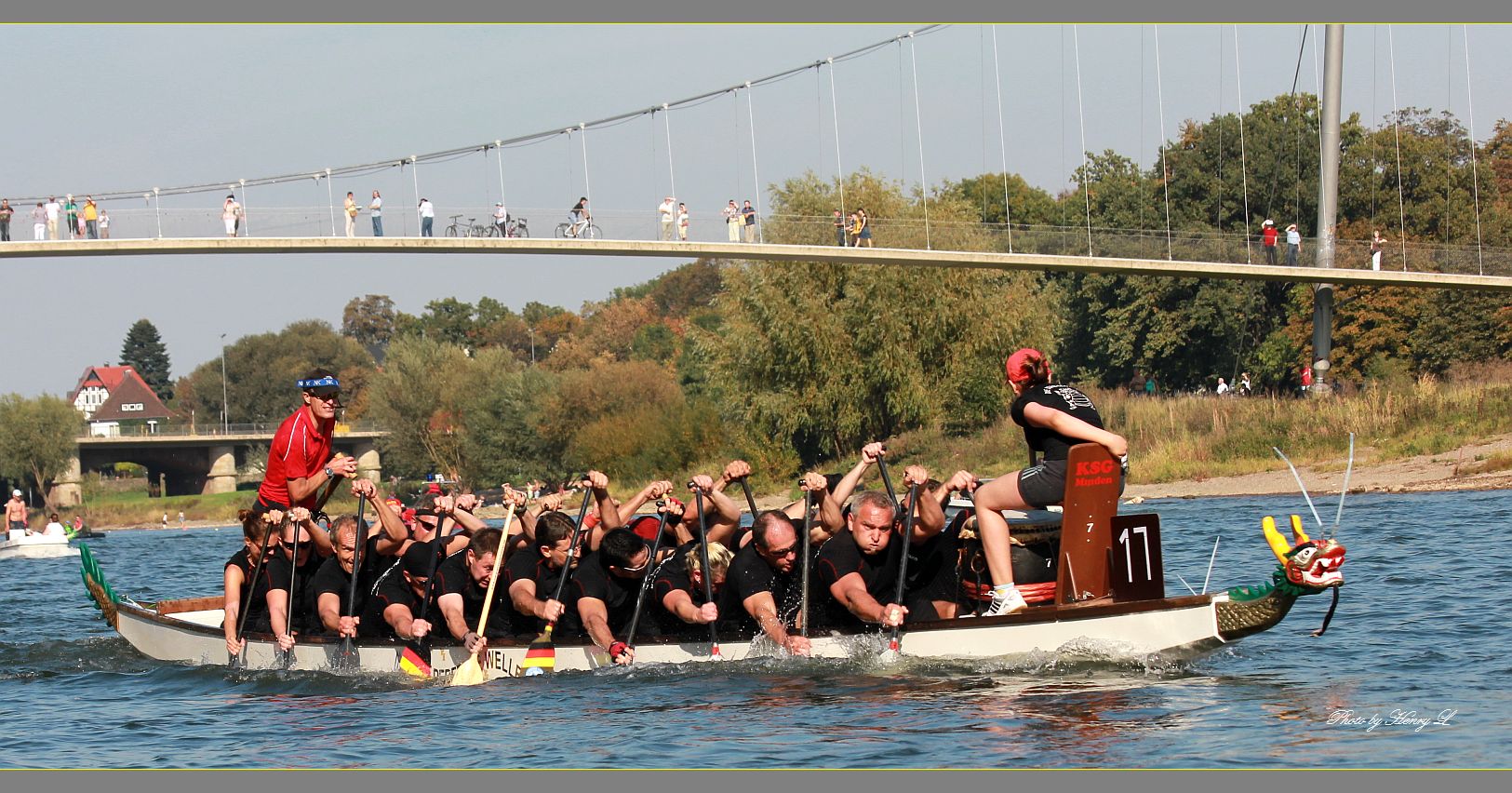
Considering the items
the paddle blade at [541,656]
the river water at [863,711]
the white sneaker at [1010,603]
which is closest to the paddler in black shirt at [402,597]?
the river water at [863,711]

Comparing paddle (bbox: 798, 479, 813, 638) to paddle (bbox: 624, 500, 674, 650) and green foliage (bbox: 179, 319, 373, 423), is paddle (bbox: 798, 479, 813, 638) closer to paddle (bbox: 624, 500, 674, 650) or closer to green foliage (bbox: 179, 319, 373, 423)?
paddle (bbox: 624, 500, 674, 650)

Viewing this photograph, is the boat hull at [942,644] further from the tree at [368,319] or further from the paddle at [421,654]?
the tree at [368,319]

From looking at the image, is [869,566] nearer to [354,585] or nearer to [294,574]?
[354,585]

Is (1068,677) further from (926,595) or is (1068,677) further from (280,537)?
(280,537)

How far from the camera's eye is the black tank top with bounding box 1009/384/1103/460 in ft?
33.8

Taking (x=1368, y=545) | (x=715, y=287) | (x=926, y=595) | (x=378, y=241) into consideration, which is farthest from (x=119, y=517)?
(x=926, y=595)

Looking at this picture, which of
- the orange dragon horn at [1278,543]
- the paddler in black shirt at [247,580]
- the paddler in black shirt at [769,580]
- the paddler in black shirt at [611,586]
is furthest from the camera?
the paddler in black shirt at [247,580]

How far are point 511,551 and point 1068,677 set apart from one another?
4.26 meters

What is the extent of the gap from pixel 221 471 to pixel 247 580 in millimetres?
70895

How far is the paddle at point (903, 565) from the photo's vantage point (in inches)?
424

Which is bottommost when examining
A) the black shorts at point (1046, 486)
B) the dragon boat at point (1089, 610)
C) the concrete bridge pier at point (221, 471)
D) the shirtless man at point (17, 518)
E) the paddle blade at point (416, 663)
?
the concrete bridge pier at point (221, 471)

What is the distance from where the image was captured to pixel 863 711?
1030 cm

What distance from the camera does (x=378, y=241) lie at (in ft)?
171

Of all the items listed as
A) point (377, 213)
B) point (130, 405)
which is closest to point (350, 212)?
point (377, 213)
